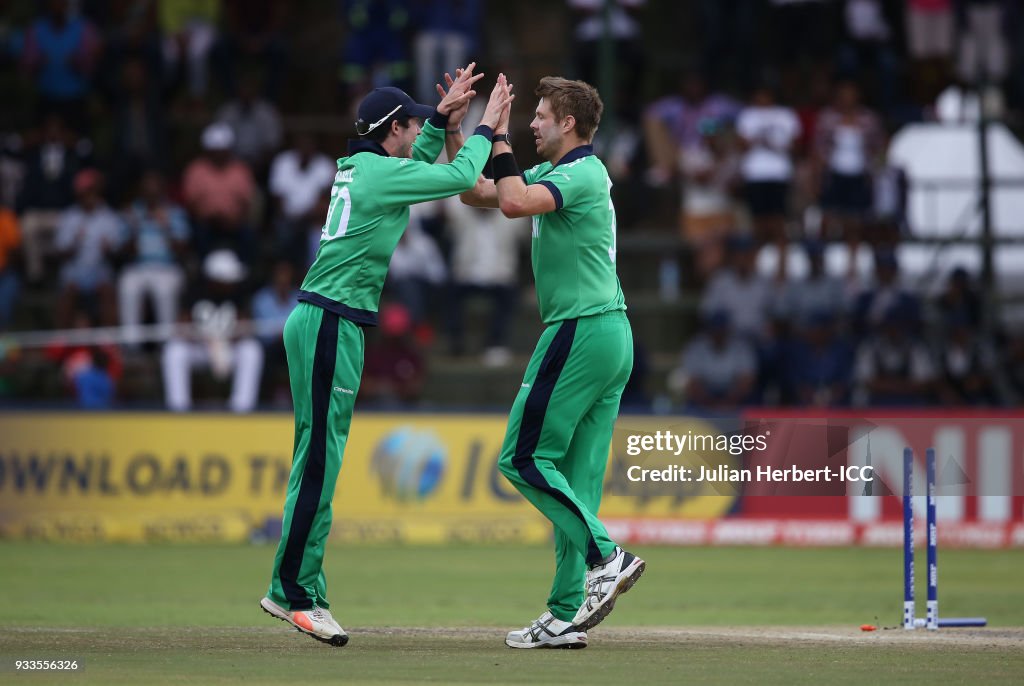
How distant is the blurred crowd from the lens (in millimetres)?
19562

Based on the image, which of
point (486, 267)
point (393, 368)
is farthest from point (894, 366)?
point (393, 368)

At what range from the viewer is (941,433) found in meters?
17.6

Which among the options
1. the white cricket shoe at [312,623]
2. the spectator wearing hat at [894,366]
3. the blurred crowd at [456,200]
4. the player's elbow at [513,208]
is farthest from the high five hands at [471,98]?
the spectator wearing hat at [894,366]

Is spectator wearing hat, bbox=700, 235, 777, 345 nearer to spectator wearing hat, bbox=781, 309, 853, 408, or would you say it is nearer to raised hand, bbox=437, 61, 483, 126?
spectator wearing hat, bbox=781, 309, 853, 408

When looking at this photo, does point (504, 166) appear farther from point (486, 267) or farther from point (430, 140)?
point (486, 267)

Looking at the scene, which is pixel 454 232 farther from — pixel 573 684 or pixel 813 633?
pixel 573 684

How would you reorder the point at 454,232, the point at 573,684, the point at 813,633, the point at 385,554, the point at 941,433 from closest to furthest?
the point at 573,684, the point at 813,633, the point at 385,554, the point at 941,433, the point at 454,232

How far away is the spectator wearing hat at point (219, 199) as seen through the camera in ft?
68.8

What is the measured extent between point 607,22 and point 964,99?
19.6 feet

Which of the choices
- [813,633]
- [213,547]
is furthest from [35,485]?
[813,633]

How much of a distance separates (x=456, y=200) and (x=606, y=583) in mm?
12658

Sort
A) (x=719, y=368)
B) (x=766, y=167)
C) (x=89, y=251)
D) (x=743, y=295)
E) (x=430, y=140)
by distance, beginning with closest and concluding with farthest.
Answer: (x=430, y=140)
(x=719, y=368)
(x=743, y=295)
(x=89, y=251)
(x=766, y=167)

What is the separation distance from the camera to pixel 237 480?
58.5 ft

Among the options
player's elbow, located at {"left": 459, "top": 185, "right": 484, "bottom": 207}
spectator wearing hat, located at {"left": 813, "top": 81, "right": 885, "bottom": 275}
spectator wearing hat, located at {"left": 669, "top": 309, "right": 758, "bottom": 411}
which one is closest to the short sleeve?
player's elbow, located at {"left": 459, "top": 185, "right": 484, "bottom": 207}
